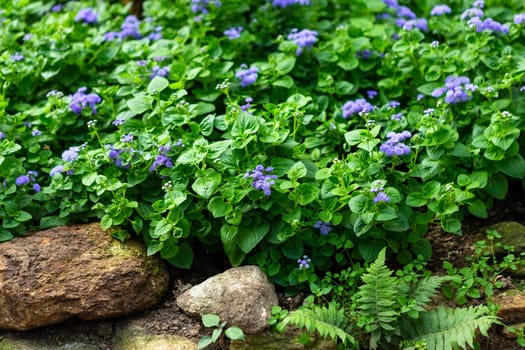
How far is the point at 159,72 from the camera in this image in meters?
4.62

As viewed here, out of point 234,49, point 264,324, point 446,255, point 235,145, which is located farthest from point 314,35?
point 264,324

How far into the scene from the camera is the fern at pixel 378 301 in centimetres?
346

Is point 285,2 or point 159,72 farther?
point 285,2

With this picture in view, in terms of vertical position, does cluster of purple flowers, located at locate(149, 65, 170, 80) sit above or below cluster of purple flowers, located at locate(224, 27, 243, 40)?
above

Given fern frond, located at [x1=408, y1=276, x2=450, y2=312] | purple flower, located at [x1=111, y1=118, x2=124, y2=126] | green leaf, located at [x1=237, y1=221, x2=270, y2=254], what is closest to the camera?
fern frond, located at [x1=408, y1=276, x2=450, y2=312]

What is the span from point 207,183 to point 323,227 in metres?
0.66

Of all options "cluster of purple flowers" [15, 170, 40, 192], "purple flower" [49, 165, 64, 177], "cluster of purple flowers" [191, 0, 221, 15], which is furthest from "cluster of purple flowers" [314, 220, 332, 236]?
"cluster of purple flowers" [191, 0, 221, 15]

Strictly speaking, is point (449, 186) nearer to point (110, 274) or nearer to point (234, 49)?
point (110, 274)

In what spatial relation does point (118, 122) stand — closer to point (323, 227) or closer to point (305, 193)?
point (305, 193)

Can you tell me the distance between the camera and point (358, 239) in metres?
3.92

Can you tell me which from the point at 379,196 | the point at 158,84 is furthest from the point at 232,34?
the point at 379,196

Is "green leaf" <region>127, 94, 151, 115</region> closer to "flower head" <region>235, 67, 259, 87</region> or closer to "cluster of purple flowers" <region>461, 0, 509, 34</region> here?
"flower head" <region>235, 67, 259, 87</region>

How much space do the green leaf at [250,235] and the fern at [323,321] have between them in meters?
0.47

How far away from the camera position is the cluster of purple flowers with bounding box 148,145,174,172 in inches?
155
